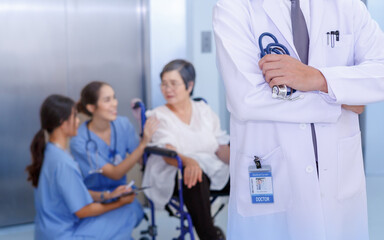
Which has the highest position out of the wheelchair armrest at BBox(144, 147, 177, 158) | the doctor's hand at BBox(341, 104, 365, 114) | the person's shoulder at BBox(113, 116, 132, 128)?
the doctor's hand at BBox(341, 104, 365, 114)

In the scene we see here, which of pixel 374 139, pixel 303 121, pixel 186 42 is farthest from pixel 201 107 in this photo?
pixel 303 121

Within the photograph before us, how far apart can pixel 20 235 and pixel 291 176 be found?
2.76 m

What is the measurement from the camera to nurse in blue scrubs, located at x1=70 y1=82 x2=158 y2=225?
281 centimetres

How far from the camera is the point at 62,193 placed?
7.76 ft

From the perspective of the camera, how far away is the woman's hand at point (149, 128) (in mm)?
2793

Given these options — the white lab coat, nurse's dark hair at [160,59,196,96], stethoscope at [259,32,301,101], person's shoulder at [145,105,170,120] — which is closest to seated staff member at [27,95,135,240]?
person's shoulder at [145,105,170,120]

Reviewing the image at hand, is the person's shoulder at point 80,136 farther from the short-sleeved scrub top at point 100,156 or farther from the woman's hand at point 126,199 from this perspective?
the woman's hand at point 126,199

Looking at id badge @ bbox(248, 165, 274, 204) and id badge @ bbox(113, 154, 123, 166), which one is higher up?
id badge @ bbox(248, 165, 274, 204)

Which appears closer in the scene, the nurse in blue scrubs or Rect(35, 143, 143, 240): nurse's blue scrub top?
Rect(35, 143, 143, 240): nurse's blue scrub top

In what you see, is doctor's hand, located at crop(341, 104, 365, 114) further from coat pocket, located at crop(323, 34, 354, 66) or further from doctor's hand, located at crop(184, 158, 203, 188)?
doctor's hand, located at crop(184, 158, 203, 188)

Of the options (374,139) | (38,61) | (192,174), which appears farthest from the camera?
(38,61)

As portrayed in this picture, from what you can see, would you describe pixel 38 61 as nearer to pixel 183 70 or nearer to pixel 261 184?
pixel 183 70

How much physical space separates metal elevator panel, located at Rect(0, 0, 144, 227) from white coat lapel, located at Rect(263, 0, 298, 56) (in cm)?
267

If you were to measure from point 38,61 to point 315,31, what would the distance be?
276 cm
